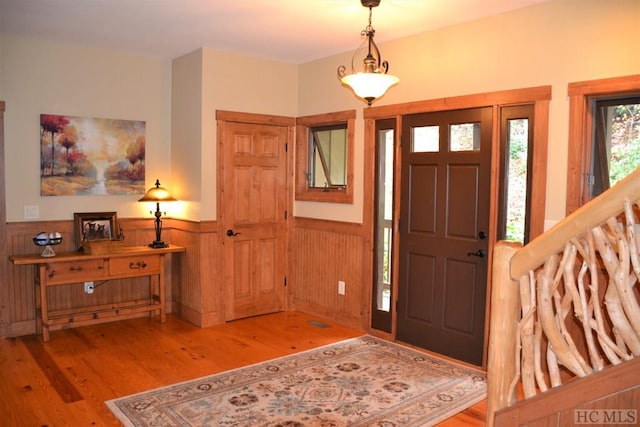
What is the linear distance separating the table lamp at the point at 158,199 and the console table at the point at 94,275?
0.11 metres

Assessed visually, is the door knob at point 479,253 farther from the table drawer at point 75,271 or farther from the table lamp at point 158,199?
the table drawer at point 75,271

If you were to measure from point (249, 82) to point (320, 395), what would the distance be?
3319 mm

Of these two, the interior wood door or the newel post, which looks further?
the interior wood door

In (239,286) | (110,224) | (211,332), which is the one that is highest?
(110,224)

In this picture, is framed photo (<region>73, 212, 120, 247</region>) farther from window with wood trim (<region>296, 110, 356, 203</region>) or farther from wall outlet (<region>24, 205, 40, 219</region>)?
window with wood trim (<region>296, 110, 356, 203</region>)

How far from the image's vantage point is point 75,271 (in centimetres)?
471

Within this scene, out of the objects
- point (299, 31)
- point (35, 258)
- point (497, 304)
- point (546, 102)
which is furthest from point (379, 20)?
point (35, 258)

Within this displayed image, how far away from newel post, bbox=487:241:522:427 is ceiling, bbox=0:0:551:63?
2415 millimetres

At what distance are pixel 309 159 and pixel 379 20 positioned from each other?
1.98 meters

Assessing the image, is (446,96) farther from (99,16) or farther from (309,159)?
(99,16)

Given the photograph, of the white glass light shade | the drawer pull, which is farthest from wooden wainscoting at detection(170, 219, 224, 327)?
the white glass light shade

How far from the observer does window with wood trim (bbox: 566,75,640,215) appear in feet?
A: 10.8

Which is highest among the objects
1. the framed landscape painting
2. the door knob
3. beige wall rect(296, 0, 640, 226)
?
beige wall rect(296, 0, 640, 226)

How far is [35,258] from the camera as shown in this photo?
4.57 m
